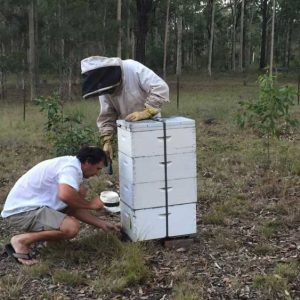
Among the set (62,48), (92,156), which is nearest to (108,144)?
(92,156)

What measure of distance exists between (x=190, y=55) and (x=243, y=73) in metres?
13.4

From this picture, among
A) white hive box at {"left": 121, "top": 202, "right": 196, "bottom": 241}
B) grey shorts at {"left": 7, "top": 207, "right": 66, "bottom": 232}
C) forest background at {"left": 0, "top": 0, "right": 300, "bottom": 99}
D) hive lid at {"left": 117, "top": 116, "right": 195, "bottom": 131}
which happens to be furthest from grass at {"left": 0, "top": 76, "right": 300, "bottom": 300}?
forest background at {"left": 0, "top": 0, "right": 300, "bottom": 99}

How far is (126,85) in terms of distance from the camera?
14.9ft

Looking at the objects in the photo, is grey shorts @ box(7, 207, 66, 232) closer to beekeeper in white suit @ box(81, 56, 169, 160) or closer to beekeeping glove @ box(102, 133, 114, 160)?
beekeeping glove @ box(102, 133, 114, 160)

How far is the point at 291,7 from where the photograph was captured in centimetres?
3862

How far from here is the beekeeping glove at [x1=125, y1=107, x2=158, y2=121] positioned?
13.9 feet

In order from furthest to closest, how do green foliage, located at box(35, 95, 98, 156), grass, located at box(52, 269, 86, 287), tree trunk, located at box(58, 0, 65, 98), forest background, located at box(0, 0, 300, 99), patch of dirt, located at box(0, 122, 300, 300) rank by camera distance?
forest background, located at box(0, 0, 300, 99), tree trunk, located at box(58, 0, 65, 98), green foliage, located at box(35, 95, 98, 156), grass, located at box(52, 269, 86, 287), patch of dirt, located at box(0, 122, 300, 300)

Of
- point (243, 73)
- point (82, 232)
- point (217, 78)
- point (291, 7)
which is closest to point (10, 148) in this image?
point (82, 232)

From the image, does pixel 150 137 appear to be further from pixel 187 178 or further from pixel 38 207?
pixel 38 207

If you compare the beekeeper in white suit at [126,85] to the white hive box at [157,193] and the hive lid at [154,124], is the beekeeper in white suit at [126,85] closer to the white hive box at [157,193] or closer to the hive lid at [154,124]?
the hive lid at [154,124]

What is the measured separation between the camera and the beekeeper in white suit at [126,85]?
4.35 meters

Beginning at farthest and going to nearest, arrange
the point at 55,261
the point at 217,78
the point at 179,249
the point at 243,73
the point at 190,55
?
1. the point at 190,55
2. the point at 243,73
3. the point at 217,78
4. the point at 179,249
5. the point at 55,261

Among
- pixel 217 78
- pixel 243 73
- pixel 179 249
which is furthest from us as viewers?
pixel 243 73

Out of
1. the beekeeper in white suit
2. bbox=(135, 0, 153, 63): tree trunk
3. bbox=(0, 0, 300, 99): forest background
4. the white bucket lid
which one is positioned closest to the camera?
the beekeeper in white suit
